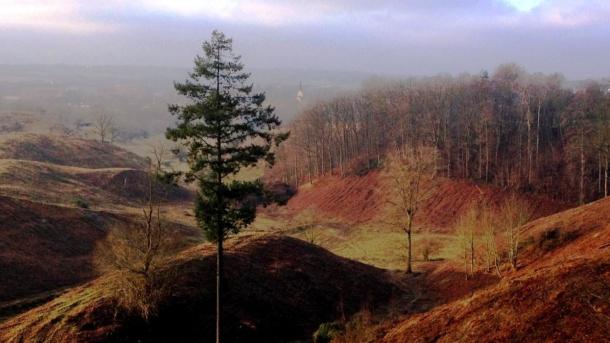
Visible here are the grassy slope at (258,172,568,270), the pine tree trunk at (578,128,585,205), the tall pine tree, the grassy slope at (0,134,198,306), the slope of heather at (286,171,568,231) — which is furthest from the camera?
the slope of heather at (286,171,568,231)

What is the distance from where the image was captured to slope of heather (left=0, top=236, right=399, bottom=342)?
85.9 ft

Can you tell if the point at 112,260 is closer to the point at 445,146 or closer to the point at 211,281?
the point at 211,281

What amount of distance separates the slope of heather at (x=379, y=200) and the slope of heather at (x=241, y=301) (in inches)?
1028

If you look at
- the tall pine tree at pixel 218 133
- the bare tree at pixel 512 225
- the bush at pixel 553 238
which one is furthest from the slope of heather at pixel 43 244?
the bush at pixel 553 238

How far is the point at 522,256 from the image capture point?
38969 mm

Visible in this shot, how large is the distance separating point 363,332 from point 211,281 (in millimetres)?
11437

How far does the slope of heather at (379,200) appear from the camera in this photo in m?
71.4

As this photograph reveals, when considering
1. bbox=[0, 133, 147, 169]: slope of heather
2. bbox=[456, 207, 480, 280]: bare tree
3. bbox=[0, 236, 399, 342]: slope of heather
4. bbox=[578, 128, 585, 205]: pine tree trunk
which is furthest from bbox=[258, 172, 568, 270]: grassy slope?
bbox=[0, 133, 147, 169]: slope of heather

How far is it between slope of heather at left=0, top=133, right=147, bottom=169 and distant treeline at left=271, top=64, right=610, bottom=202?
36.4 metres

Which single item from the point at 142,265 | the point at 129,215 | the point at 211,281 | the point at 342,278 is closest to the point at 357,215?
the point at 129,215

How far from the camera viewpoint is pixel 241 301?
103ft

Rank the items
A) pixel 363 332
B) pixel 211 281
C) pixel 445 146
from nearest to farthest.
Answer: pixel 363 332 < pixel 211 281 < pixel 445 146

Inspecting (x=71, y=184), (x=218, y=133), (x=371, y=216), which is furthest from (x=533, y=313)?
(x=71, y=184)

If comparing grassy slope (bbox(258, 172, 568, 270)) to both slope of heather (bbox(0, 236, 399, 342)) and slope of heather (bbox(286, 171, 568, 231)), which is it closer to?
slope of heather (bbox(286, 171, 568, 231))
